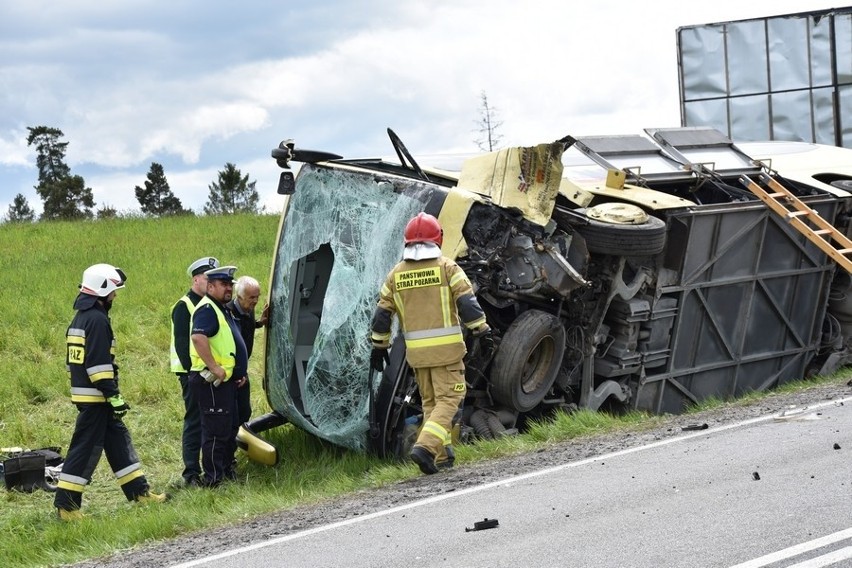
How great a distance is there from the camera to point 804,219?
34.3 ft

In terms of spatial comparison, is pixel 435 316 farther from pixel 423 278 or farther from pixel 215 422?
pixel 215 422

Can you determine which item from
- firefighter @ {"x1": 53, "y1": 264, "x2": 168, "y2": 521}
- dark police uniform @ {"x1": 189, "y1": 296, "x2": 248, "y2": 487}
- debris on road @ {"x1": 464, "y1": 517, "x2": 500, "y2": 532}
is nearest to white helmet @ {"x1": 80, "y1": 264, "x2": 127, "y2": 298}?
firefighter @ {"x1": 53, "y1": 264, "x2": 168, "y2": 521}

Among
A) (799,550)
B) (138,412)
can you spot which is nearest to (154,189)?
(138,412)

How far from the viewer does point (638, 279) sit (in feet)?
29.9

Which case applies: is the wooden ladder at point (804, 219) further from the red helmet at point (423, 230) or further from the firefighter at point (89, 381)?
the firefighter at point (89, 381)

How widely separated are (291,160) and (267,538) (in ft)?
12.9

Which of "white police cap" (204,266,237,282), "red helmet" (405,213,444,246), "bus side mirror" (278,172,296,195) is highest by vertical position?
"bus side mirror" (278,172,296,195)

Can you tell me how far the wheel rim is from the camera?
8555mm

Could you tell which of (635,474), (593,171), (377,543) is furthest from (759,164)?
(377,543)

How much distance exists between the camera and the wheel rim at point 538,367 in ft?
28.1

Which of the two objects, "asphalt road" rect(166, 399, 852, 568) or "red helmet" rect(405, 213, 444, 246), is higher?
"red helmet" rect(405, 213, 444, 246)

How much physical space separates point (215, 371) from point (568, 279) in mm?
2684

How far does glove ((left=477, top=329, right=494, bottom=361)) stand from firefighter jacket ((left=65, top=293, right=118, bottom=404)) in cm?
256

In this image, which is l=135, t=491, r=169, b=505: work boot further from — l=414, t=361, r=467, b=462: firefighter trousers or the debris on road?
the debris on road
